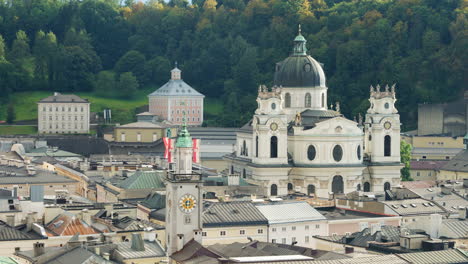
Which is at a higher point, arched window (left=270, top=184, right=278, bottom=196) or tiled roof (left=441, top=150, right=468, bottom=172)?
tiled roof (left=441, top=150, right=468, bottom=172)

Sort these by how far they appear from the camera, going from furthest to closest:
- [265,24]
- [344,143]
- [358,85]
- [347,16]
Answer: [265,24], [347,16], [358,85], [344,143]

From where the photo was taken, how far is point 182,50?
7470 inches

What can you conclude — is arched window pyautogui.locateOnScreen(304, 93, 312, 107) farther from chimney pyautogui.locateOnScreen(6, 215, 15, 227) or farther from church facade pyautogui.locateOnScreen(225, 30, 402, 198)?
chimney pyautogui.locateOnScreen(6, 215, 15, 227)

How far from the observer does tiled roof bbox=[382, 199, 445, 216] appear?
3177 inches

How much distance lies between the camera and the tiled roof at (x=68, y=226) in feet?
215

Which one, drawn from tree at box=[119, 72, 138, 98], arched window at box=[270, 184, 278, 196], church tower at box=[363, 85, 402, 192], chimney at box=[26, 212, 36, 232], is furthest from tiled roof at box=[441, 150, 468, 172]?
tree at box=[119, 72, 138, 98]

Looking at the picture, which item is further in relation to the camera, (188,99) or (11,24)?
(11,24)

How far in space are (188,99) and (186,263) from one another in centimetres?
10884

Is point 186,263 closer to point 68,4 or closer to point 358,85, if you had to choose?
point 358,85

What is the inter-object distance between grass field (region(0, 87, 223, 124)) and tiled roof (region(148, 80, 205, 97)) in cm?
342

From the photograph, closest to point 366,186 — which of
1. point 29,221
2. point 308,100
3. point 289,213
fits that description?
point 308,100

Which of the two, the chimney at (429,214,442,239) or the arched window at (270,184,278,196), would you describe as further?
the arched window at (270,184,278,196)

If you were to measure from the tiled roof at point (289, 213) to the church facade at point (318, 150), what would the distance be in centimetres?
2346

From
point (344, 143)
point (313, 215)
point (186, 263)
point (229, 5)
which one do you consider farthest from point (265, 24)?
point (186, 263)
